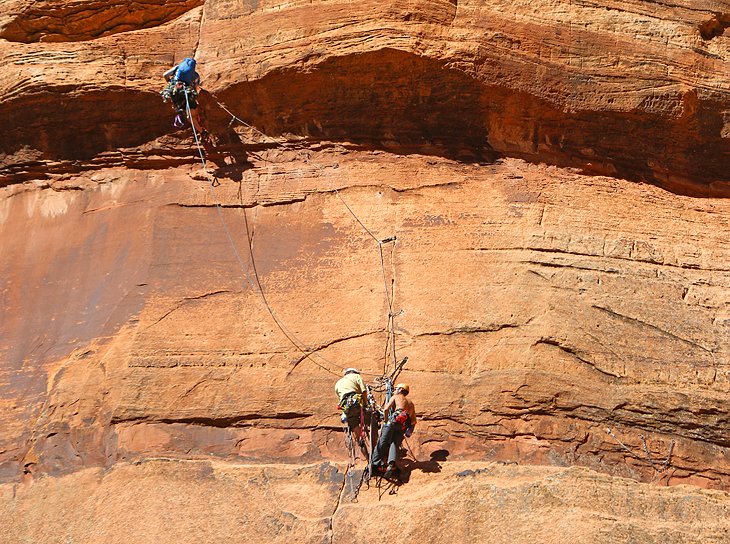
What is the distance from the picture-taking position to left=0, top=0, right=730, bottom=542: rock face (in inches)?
366

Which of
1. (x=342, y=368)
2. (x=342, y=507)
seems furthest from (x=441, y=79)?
(x=342, y=507)

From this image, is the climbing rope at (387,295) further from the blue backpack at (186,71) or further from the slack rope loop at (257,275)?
the blue backpack at (186,71)

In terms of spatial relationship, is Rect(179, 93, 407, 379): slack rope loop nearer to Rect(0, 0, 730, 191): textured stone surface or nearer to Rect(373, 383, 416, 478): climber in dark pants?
Rect(0, 0, 730, 191): textured stone surface

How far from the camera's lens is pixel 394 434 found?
9.10 m

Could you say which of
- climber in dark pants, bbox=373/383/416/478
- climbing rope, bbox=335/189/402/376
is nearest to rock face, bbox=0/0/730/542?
climbing rope, bbox=335/189/402/376

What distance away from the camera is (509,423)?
9.50 meters

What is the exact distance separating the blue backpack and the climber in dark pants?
5.14m

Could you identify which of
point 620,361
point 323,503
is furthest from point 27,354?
point 620,361

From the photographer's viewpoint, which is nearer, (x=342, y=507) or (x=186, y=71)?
(x=342, y=507)

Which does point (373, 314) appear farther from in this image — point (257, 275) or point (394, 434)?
point (394, 434)

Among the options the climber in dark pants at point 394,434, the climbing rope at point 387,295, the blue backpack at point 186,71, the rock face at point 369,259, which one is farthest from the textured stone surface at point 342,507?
the blue backpack at point 186,71

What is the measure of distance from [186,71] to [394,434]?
551 cm

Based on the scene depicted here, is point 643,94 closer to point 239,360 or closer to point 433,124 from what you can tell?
point 433,124

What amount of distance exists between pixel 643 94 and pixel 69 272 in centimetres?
816
